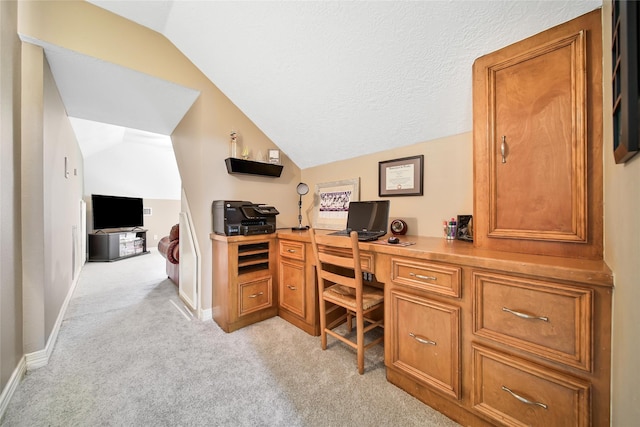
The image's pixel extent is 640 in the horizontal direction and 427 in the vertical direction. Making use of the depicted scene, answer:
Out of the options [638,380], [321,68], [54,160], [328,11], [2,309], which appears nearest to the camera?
[638,380]

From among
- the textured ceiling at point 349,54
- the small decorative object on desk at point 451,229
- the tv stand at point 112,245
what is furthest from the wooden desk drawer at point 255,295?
the tv stand at point 112,245

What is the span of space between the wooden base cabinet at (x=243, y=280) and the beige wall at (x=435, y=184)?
123 cm

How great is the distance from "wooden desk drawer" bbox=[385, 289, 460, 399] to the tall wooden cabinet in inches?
19.0

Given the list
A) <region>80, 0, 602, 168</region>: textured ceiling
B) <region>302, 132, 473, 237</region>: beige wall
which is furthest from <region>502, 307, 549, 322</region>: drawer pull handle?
<region>80, 0, 602, 168</region>: textured ceiling

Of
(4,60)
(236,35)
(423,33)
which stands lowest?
(4,60)

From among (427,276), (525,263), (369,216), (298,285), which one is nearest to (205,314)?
(298,285)

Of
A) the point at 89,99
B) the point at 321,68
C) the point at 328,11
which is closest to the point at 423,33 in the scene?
the point at 328,11

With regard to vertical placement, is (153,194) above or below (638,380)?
above

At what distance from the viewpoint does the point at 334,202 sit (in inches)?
104

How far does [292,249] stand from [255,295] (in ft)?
1.95

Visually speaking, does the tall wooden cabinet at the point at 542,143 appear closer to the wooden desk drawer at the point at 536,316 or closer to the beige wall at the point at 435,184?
the wooden desk drawer at the point at 536,316

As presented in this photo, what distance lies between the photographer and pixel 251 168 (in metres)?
2.55

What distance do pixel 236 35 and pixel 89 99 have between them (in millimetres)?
1889

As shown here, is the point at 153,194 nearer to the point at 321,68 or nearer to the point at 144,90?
the point at 144,90
